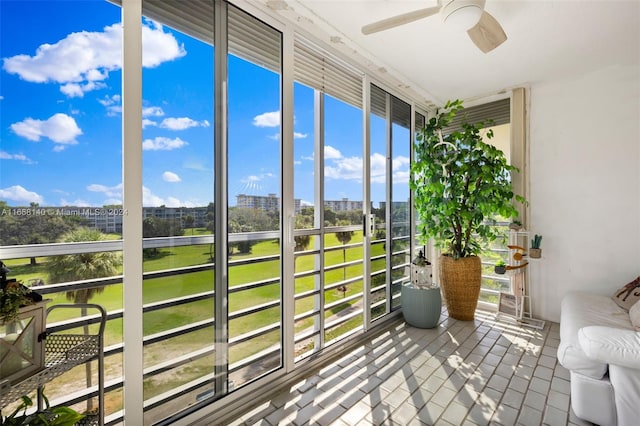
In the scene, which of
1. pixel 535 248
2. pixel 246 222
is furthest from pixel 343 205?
pixel 535 248

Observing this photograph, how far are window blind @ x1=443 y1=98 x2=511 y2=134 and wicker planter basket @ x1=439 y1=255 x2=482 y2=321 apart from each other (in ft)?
5.31


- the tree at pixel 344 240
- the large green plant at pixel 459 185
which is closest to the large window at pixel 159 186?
the tree at pixel 344 240

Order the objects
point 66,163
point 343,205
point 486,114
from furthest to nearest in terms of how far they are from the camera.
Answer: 1. point 486,114
2. point 343,205
3. point 66,163

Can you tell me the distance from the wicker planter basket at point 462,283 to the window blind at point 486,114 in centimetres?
162

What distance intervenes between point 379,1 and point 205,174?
5.11ft

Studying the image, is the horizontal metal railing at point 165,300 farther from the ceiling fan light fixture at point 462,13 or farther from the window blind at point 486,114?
the window blind at point 486,114

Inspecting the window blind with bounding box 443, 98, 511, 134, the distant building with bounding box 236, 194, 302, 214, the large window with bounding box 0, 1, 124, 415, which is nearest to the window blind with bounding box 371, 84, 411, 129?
the window blind with bounding box 443, 98, 511, 134

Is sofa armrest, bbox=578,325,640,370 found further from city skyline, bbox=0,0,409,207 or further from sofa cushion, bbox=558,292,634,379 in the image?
Answer: city skyline, bbox=0,0,409,207

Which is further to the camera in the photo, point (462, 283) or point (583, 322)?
point (462, 283)

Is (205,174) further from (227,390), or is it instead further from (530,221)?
(530,221)

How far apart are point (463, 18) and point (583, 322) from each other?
215 centimetres

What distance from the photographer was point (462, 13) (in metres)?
1.59

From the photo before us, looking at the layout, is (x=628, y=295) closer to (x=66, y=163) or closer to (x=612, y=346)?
(x=612, y=346)

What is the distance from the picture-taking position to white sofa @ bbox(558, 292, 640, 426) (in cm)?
145
